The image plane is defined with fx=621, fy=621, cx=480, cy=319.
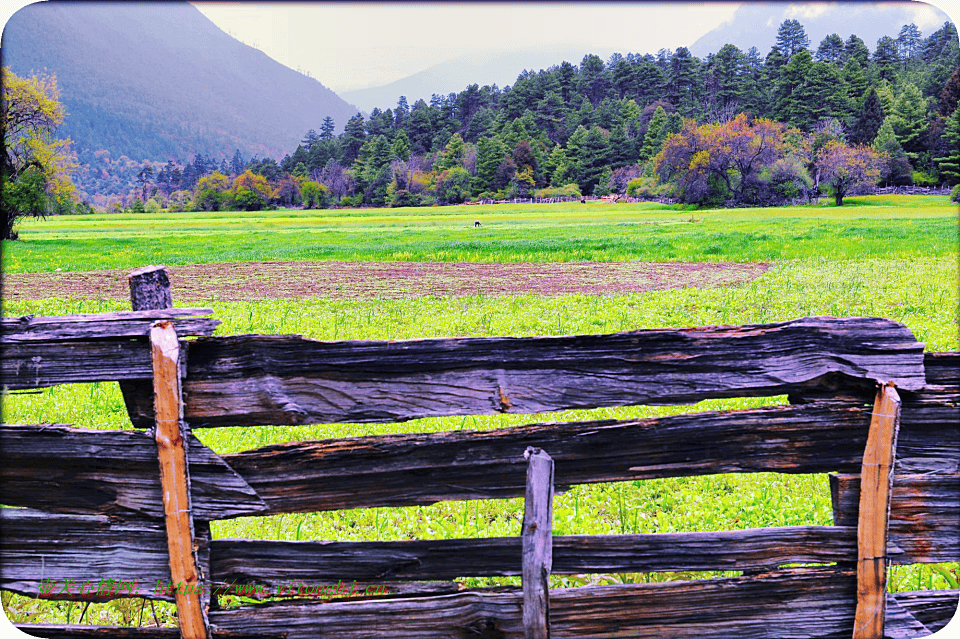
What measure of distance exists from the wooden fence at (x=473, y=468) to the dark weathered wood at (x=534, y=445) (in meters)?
0.01

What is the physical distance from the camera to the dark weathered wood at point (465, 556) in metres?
3.07

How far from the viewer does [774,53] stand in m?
121

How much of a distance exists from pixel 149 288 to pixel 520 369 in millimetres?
1956

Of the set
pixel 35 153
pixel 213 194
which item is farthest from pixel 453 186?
pixel 35 153

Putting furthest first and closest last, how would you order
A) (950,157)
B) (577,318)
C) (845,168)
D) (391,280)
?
(845,168) < (950,157) < (391,280) < (577,318)

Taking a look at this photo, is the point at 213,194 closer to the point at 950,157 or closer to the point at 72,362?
the point at 950,157

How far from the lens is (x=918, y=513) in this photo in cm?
316

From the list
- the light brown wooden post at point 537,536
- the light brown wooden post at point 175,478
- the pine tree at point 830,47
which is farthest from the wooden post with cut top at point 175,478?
the pine tree at point 830,47

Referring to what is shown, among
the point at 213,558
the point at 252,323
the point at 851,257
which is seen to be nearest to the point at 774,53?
the point at 851,257

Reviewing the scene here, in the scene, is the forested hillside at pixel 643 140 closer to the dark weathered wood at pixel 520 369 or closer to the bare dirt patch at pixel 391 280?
the bare dirt patch at pixel 391 280

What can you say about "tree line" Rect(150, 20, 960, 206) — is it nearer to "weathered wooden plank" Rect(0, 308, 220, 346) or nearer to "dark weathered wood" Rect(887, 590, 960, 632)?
"dark weathered wood" Rect(887, 590, 960, 632)

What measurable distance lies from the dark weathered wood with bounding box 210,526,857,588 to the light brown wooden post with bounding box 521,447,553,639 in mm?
151

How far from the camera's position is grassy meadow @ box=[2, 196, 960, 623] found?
16.2 ft

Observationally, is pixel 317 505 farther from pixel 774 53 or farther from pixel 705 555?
pixel 774 53
